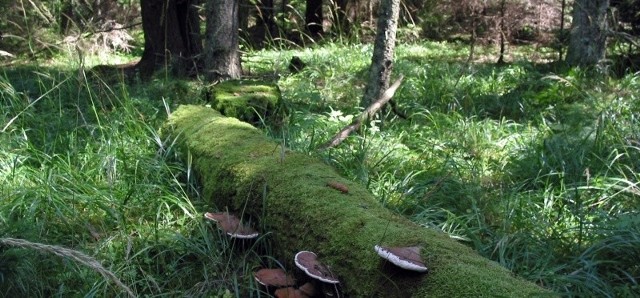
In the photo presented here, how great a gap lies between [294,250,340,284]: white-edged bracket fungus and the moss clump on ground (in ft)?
9.56

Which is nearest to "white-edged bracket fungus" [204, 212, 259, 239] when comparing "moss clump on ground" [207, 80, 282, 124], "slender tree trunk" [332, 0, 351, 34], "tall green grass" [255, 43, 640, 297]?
"tall green grass" [255, 43, 640, 297]

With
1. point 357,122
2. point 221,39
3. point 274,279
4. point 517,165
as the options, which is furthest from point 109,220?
point 221,39

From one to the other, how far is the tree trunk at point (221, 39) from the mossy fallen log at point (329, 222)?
134 inches

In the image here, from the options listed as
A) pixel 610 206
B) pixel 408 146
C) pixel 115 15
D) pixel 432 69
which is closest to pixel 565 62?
pixel 432 69

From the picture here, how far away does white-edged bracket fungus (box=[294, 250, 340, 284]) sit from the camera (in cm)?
270

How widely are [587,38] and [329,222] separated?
7382 mm

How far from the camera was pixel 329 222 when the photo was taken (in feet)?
10.2

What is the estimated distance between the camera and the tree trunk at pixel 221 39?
26.3ft

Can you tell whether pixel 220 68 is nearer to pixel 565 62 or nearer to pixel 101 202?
pixel 101 202

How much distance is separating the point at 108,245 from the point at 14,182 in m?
1.10

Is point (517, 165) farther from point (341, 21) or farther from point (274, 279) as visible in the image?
point (341, 21)

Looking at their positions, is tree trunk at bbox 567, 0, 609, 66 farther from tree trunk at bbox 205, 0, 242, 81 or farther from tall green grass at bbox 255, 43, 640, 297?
tree trunk at bbox 205, 0, 242, 81

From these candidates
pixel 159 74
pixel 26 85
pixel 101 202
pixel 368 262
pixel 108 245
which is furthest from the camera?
pixel 159 74

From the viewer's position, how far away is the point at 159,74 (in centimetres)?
905
